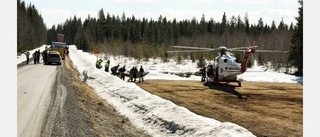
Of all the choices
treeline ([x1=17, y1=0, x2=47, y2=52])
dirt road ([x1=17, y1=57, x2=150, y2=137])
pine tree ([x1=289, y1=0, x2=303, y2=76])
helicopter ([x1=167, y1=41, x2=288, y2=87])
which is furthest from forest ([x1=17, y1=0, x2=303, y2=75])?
dirt road ([x1=17, y1=57, x2=150, y2=137])

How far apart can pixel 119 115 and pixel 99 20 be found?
324 feet

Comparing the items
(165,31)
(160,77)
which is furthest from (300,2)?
(165,31)

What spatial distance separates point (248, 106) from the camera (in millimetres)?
18641

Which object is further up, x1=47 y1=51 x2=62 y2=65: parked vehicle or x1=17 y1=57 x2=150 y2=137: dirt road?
x1=47 y1=51 x2=62 y2=65: parked vehicle

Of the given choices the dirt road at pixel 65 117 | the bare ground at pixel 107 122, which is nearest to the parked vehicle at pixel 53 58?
the dirt road at pixel 65 117

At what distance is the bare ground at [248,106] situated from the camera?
1363 centimetres

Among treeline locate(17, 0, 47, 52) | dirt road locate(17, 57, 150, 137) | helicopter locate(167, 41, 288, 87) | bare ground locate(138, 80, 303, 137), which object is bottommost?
bare ground locate(138, 80, 303, 137)

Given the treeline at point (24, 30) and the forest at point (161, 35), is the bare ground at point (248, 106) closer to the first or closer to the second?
the forest at point (161, 35)

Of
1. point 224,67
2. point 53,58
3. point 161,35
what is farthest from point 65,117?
point 161,35

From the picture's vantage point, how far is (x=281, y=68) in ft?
176

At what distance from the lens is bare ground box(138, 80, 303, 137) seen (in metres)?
13.6

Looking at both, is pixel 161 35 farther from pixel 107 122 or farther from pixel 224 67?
pixel 107 122

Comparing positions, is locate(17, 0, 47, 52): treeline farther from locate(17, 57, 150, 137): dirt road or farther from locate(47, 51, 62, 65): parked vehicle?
locate(17, 57, 150, 137): dirt road

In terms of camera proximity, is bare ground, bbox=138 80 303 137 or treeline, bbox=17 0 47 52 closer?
bare ground, bbox=138 80 303 137
